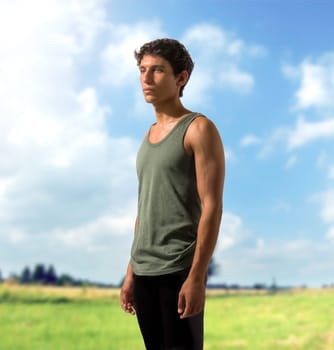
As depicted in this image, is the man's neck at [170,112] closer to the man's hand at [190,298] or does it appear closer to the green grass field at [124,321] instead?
the man's hand at [190,298]

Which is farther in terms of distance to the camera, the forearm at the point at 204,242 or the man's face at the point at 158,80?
the man's face at the point at 158,80

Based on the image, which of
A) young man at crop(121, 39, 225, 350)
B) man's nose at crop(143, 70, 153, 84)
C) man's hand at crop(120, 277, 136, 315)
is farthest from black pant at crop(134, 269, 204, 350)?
man's nose at crop(143, 70, 153, 84)

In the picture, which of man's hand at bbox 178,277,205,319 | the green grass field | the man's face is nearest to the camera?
man's hand at bbox 178,277,205,319

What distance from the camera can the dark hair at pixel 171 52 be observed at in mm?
1781

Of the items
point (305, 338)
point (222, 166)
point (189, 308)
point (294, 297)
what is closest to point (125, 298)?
point (189, 308)

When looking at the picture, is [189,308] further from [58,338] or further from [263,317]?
[263,317]

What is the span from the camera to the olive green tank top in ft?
5.37

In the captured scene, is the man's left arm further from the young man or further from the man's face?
the man's face

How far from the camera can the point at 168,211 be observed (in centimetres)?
167

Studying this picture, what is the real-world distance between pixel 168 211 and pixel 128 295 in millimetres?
325

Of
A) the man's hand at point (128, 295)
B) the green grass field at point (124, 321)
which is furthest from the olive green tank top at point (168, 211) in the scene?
the green grass field at point (124, 321)

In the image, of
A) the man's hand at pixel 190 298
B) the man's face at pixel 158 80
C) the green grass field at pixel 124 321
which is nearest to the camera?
the man's hand at pixel 190 298

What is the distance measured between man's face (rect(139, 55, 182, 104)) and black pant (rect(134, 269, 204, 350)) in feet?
1.67

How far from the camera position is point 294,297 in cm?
622
